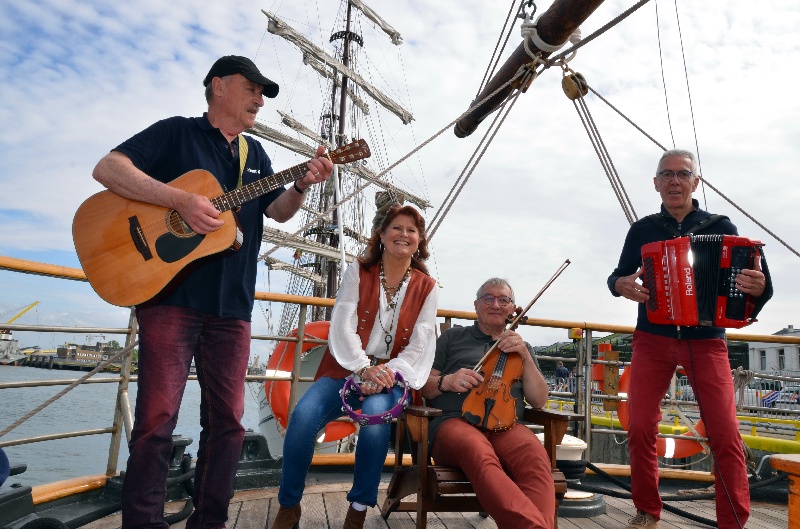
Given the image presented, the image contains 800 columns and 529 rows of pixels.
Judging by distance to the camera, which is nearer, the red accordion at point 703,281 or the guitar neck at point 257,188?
the guitar neck at point 257,188

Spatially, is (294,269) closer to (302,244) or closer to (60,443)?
(302,244)

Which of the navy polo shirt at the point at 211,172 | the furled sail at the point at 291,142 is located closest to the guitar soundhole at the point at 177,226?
the navy polo shirt at the point at 211,172

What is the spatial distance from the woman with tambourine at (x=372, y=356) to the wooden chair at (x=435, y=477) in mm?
148

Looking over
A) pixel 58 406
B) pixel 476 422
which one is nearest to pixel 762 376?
pixel 476 422

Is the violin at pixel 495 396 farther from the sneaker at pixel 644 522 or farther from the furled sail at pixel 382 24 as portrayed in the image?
the furled sail at pixel 382 24

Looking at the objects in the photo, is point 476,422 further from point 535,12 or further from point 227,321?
point 535,12

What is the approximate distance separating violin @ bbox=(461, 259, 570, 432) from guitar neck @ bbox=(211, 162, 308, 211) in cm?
122

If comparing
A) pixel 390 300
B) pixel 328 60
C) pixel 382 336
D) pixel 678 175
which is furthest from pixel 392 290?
pixel 328 60

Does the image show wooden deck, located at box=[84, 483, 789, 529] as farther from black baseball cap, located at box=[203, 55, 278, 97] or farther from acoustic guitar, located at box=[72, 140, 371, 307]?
black baseball cap, located at box=[203, 55, 278, 97]

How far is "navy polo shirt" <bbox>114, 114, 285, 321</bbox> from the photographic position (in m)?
1.88

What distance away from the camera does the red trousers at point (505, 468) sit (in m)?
1.91

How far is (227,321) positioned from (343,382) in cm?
66

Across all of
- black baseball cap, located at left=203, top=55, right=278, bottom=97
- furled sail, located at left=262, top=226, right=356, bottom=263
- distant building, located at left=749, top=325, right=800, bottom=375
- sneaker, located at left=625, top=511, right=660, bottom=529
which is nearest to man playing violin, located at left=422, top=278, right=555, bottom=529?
sneaker, located at left=625, top=511, right=660, bottom=529

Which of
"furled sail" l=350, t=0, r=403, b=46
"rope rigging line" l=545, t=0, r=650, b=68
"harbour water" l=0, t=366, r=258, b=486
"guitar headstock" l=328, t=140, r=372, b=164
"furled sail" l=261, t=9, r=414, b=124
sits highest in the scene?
"furled sail" l=350, t=0, r=403, b=46
